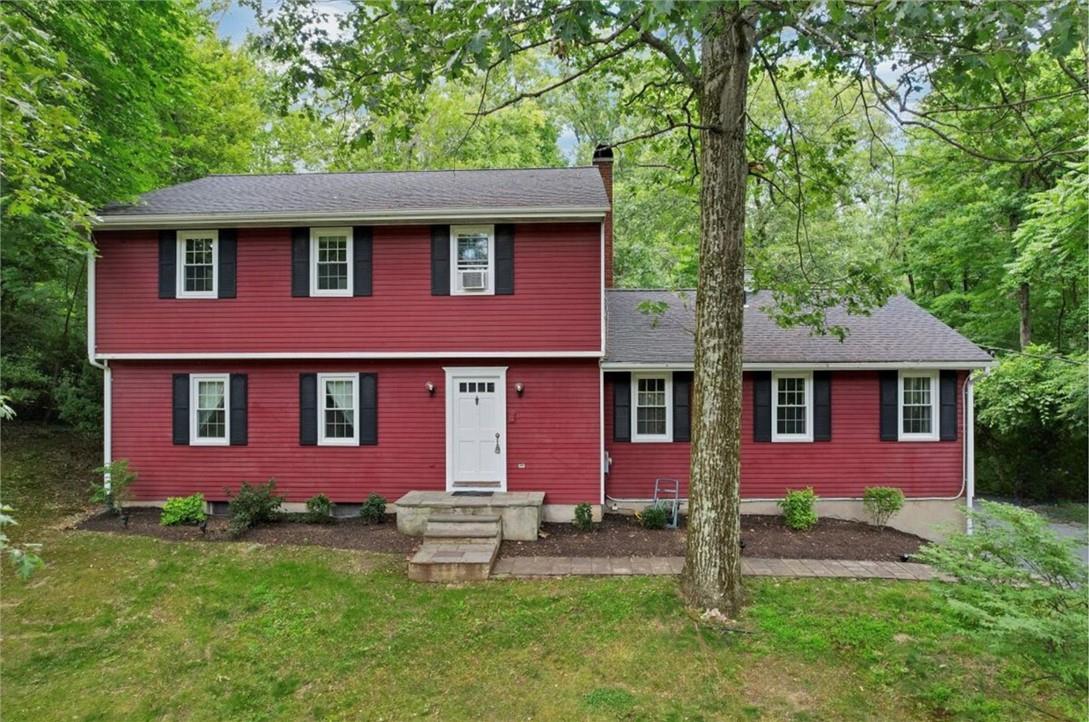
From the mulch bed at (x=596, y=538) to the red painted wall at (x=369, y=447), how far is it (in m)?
0.69

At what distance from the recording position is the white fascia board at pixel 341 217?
8.57m

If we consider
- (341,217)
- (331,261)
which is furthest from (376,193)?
(331,261)

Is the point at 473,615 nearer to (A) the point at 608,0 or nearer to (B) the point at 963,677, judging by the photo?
(B) the point at 963,677

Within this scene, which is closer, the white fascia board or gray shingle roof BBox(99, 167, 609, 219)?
the white fascia board

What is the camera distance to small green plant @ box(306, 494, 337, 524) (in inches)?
349

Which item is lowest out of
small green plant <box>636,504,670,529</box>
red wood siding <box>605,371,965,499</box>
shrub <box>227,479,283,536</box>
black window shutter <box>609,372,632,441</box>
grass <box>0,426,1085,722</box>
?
grass <box>0,426,1085,722</box>

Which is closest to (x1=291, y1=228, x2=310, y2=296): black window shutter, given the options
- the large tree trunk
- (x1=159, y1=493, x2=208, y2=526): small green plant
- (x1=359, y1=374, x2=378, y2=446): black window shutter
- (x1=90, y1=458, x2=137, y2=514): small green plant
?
(x1=359, y1=374, x2=378, y2=446): black window shutter

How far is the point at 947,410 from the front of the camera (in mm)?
9789

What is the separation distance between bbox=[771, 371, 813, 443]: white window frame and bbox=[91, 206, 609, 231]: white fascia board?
468 cm

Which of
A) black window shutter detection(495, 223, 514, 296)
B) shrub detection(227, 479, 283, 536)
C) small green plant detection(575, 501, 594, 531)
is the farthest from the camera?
black window shutter detection(495, 223, 514, 296)

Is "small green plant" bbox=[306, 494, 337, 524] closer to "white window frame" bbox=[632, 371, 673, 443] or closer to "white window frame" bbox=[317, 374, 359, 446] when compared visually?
"white window frame" bbox=[317, 374, 359, 446]

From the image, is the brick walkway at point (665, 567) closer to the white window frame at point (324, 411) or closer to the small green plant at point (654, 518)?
the small green plant at point (654, 518)

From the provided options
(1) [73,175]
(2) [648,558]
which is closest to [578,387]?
(2) [648,558]

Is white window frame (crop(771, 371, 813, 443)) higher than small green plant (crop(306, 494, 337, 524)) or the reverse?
higher
